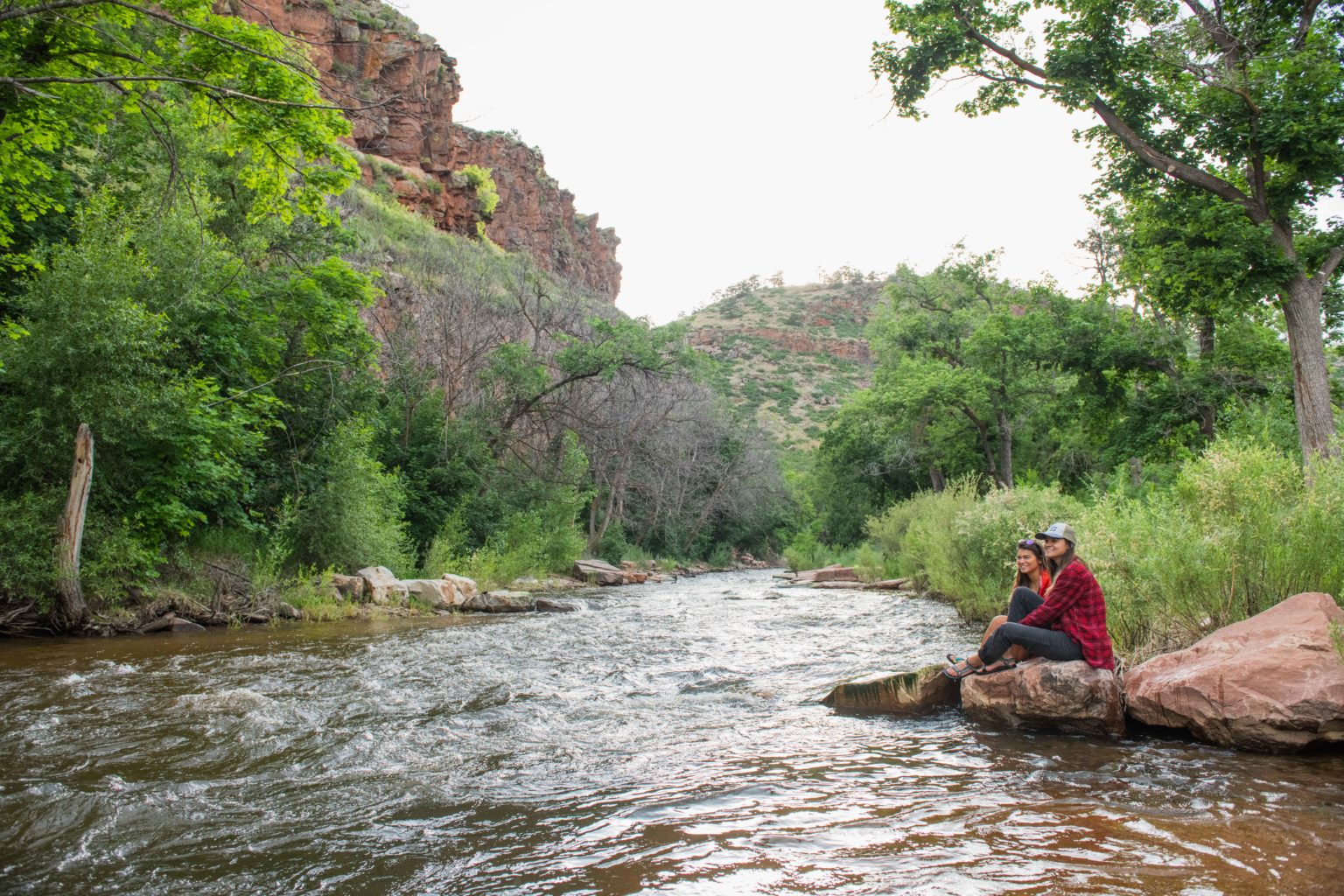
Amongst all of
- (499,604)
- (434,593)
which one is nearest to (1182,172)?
(499,604)

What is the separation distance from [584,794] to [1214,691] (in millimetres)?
4330

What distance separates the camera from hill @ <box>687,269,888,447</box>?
6619 centimetres

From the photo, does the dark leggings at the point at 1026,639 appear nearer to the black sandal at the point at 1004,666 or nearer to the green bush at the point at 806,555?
the black sandal at the point at 1004,666

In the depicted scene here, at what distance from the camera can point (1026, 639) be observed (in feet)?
21.4

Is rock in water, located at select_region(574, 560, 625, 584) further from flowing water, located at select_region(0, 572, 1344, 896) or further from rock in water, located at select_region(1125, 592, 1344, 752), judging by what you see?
rock in water, located at select_region(1125, 592, 1344, 752)

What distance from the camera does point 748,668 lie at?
9555mm

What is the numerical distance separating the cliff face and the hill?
18014 mm

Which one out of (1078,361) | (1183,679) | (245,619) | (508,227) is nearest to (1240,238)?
(1078,361)

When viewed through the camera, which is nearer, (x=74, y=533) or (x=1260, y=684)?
(x=1260, y=684)

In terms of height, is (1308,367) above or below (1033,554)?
above

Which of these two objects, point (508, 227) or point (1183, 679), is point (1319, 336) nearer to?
point (1183, 679)

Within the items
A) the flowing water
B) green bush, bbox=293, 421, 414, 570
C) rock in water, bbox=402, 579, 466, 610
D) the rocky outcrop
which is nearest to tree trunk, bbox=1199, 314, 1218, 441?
the flowing water

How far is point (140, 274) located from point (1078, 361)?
1993cm

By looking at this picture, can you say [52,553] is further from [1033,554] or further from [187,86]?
[1033,554]
